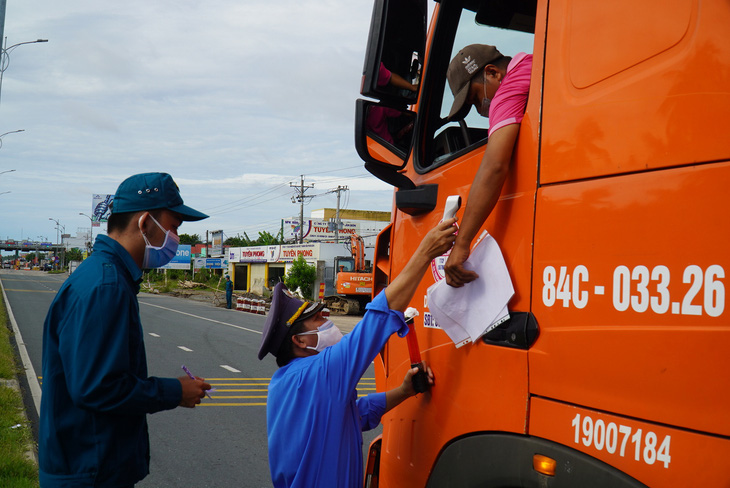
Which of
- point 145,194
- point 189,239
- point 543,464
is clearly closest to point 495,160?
point 543,464

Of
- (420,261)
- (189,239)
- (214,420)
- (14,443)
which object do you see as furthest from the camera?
(189,239)

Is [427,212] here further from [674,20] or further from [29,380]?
[29,380]

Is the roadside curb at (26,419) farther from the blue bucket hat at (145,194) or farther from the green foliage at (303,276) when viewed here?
the green foliage at (303,276)

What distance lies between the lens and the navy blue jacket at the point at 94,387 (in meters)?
2.12

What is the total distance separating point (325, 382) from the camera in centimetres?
226

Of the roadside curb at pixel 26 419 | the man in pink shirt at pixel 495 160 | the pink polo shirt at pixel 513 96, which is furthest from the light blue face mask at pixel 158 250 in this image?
the roadside curb at pixel 26 419

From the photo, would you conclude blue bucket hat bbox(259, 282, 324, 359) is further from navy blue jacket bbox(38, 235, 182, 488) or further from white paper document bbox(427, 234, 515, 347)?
white paper document bbox(427, 234, 515, 347)

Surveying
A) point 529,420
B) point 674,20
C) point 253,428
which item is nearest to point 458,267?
point 529,420

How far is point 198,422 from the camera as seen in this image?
7184 millimetres

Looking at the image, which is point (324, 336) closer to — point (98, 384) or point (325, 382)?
point (325, 382)

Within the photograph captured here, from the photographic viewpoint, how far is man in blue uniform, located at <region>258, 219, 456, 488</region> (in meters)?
2.12

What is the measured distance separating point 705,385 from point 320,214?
82998 millimetres

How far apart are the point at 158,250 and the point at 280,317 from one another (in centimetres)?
56

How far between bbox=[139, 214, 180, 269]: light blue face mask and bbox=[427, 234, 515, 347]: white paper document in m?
1.15
